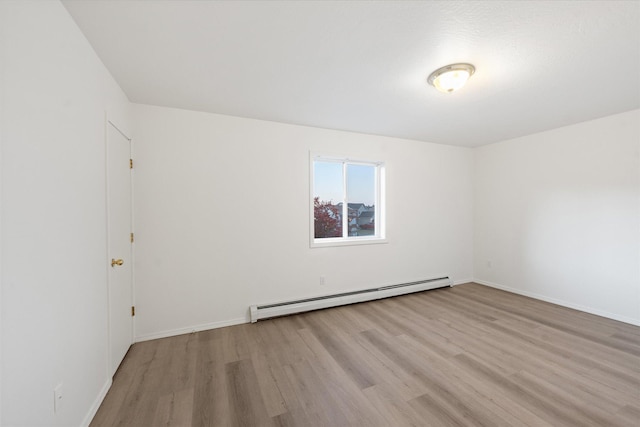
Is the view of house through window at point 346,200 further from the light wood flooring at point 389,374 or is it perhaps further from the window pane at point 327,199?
the light wood flooring at point 389,374

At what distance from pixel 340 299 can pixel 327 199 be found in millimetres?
1454

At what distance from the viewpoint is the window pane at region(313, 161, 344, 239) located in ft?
11.9

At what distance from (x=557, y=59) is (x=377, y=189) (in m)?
2.45

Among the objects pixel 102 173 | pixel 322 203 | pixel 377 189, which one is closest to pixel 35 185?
pixel 102 173

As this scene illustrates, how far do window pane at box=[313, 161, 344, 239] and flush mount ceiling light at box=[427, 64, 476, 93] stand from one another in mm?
1891

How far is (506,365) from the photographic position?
2135 mm

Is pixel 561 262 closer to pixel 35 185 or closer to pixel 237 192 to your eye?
pixel 237 192

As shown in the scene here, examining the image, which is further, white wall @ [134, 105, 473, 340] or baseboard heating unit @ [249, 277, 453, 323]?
baseboard heating unit @ [249, 277, 453, 323]

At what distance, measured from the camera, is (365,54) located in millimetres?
1810

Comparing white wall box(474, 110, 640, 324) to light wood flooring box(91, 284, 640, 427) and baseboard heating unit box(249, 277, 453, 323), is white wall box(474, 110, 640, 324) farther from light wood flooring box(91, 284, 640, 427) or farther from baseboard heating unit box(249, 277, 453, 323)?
baseboard heating unit box(249, 277, 453, 323)

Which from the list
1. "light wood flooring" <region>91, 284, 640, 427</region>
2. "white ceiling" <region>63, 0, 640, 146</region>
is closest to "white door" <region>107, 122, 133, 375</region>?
"light wood flooring" <region>91, 284, 640, 427</region>

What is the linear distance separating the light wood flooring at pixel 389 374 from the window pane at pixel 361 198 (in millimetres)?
1397

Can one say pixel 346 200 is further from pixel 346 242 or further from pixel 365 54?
pixel 365 54

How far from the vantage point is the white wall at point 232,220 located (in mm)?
2639
